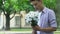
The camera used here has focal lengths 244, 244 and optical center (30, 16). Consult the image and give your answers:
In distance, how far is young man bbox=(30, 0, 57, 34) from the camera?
3.65 m

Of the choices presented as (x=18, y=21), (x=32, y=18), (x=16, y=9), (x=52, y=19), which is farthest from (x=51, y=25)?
(x=18, y=21)

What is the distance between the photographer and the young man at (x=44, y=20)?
144 inches

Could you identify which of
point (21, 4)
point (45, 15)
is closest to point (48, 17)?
point (45, 15)

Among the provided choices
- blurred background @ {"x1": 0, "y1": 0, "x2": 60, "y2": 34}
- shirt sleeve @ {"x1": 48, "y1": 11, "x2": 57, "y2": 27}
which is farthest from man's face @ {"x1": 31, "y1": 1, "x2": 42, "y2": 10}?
blurred background @ {"x1": 0, "y1": 0, "x2": 60, "y2": 34}

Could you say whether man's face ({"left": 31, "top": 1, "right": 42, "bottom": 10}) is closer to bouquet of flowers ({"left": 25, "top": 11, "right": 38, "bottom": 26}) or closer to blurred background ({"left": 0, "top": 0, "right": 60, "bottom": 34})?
bouquet of flowers ({"left": 25, "top": 11, "right": 38, "bottom": 26})

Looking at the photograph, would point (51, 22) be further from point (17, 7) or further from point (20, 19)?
point (20, 19)

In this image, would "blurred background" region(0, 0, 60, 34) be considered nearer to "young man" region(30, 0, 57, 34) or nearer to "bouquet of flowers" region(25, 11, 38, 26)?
"young man" region(30, 0, 57, 34)

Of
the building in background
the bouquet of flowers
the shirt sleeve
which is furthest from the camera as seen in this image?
the building in background

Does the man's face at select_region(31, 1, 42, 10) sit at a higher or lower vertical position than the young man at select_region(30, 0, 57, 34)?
higher

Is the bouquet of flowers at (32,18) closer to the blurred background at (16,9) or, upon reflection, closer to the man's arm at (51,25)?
the man's arm at (51,25)

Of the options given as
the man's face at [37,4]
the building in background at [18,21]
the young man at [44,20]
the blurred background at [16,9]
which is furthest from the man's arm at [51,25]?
the building in background at [18,21]

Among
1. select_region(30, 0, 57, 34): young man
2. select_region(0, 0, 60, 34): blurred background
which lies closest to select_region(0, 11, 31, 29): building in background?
select_region(0, 0, 60, 34): blurred background

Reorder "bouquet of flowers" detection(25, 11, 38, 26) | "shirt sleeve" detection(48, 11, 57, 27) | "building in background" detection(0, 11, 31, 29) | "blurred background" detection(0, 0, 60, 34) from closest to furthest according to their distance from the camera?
"bouquet of flowers" detection(25, 11, 38, 26) < "shirt sleeve" detection(48, 11, 57, 27) < "blurred background" detection(0, 0, 60, 34) < "building in background" detection(0, 11, 31, 29)

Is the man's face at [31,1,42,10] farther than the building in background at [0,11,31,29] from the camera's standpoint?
No
